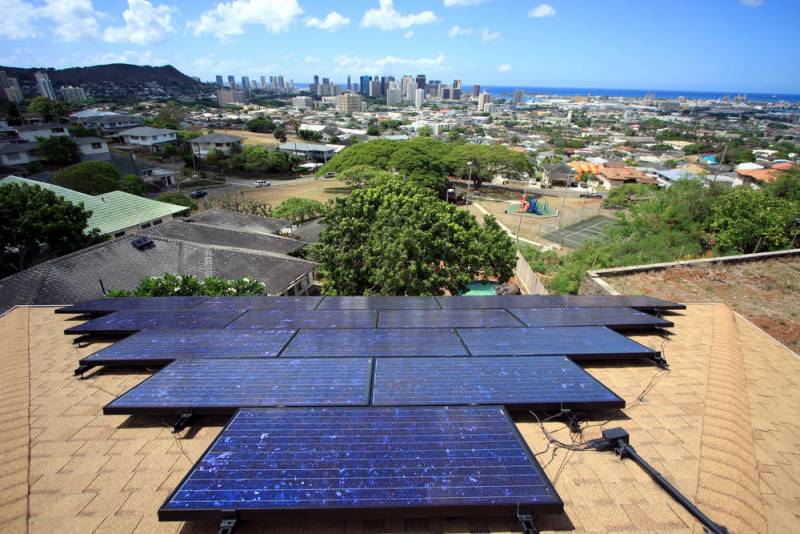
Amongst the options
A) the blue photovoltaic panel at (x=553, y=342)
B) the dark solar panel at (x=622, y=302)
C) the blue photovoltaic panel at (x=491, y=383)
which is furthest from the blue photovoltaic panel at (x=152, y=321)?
the dark solar panel at (x=622, y=302)

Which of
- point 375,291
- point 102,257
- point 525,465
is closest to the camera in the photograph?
point 525,465

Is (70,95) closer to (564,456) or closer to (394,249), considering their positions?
(394,249)

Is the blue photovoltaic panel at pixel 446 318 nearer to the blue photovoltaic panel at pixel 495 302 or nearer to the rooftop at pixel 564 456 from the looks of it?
the blue photovoltaic panel at pixel 495 302

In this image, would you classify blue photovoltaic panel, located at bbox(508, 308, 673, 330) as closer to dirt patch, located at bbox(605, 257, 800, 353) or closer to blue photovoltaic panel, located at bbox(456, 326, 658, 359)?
blue photovoltaic panel, located at bbox(456, 326, 658, 359)

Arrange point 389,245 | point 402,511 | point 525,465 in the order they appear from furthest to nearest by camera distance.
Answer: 1. point 389,245
2. point 525,465
3. point 402,511

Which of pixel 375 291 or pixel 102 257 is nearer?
pixel 375 291

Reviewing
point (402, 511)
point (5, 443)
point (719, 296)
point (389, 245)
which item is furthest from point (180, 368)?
point (719, 296)

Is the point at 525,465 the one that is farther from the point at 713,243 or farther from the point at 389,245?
the point at 713,243
